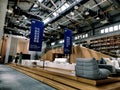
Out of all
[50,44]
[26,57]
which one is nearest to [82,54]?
[26,57]

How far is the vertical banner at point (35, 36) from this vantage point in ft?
17.6

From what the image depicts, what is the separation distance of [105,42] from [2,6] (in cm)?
991

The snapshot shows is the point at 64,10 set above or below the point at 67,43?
above

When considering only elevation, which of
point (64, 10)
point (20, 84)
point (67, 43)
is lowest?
point (20, 84)

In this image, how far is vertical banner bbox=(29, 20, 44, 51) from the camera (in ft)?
17.6

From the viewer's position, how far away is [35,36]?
18.2 ft

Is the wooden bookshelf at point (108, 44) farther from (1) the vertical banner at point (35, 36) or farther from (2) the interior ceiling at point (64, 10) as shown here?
(1) the vertical banner at point (35, 36)

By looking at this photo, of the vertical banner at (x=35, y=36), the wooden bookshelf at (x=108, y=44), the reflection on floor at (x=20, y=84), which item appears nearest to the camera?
the reflection on floor at (x=20, y=84)

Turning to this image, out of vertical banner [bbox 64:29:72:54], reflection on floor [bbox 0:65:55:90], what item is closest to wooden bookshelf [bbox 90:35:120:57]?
vertical banner [bbox 64:29:72:54]

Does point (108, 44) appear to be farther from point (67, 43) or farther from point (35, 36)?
point (35, 36)

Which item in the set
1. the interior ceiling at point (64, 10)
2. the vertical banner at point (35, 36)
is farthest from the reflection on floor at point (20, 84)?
the interior ceiling at point (64, 10)

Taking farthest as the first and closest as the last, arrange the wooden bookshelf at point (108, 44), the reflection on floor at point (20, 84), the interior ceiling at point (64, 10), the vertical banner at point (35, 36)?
the wooden bookshelf at point (108, 44), the interior ceiling at point (64, 10), the vertical banner at point (35, 36), the reflection on floor at point (20, 84)

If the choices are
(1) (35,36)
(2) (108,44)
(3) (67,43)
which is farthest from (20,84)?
(2) (108,44)

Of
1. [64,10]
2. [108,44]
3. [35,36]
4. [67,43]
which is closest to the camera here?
[35,36]
